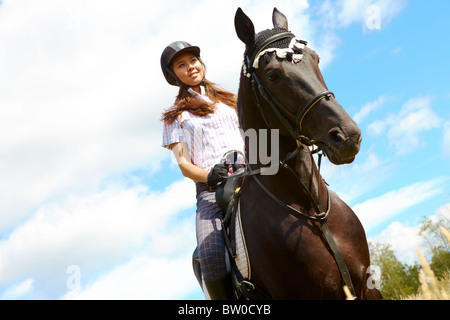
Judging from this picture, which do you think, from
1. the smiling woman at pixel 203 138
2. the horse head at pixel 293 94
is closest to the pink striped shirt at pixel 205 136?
the smiling woman at pixel 203 138

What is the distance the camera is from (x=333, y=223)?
506 centimetres

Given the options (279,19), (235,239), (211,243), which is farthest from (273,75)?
(211,243)

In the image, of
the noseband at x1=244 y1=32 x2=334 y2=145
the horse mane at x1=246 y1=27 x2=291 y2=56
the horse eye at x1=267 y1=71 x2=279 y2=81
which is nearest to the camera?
the noseband at x1=244 y1=32 x2=334 y2=145

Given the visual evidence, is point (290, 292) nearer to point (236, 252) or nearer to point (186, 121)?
point (236, 252)

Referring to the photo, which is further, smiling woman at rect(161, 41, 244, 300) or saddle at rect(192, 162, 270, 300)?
smiling woman at rect(161, 41, 244, 300)

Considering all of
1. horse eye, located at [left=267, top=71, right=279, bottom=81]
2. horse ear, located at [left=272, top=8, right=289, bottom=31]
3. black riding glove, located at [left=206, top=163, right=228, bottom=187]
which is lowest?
black riding glove, located at [left=206, top=163, right=228, bottom=187]

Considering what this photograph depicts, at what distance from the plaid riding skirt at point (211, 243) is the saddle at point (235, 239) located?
0.07 metres

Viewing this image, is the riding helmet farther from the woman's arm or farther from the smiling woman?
the woman's arm

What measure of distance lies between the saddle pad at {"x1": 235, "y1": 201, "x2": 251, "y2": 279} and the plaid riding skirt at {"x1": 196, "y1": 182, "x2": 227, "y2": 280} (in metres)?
0.34

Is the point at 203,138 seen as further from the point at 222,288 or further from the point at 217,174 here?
the point at 222,288

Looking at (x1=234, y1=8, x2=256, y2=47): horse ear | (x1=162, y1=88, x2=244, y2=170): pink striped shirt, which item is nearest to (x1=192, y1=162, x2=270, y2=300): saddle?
(x1=162, y1=88, x2=244, y2=170): pink striped shirt

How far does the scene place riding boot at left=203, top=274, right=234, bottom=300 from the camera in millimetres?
5699

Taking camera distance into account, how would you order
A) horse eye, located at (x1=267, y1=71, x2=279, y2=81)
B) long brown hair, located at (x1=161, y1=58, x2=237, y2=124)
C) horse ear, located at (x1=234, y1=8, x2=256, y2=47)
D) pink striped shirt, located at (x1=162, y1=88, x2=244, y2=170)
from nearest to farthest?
horse eye, located at (x1=267, y1=71, x2=279, y2=81), horse ear, located at (x1=234, y1=8, x2=256, y2=47), pink striped shirt, located at (x1=162, y1=88, x2=244, y2=170), long brown hair, located at (x1=161, y1=58, x2=237, y2=124)
